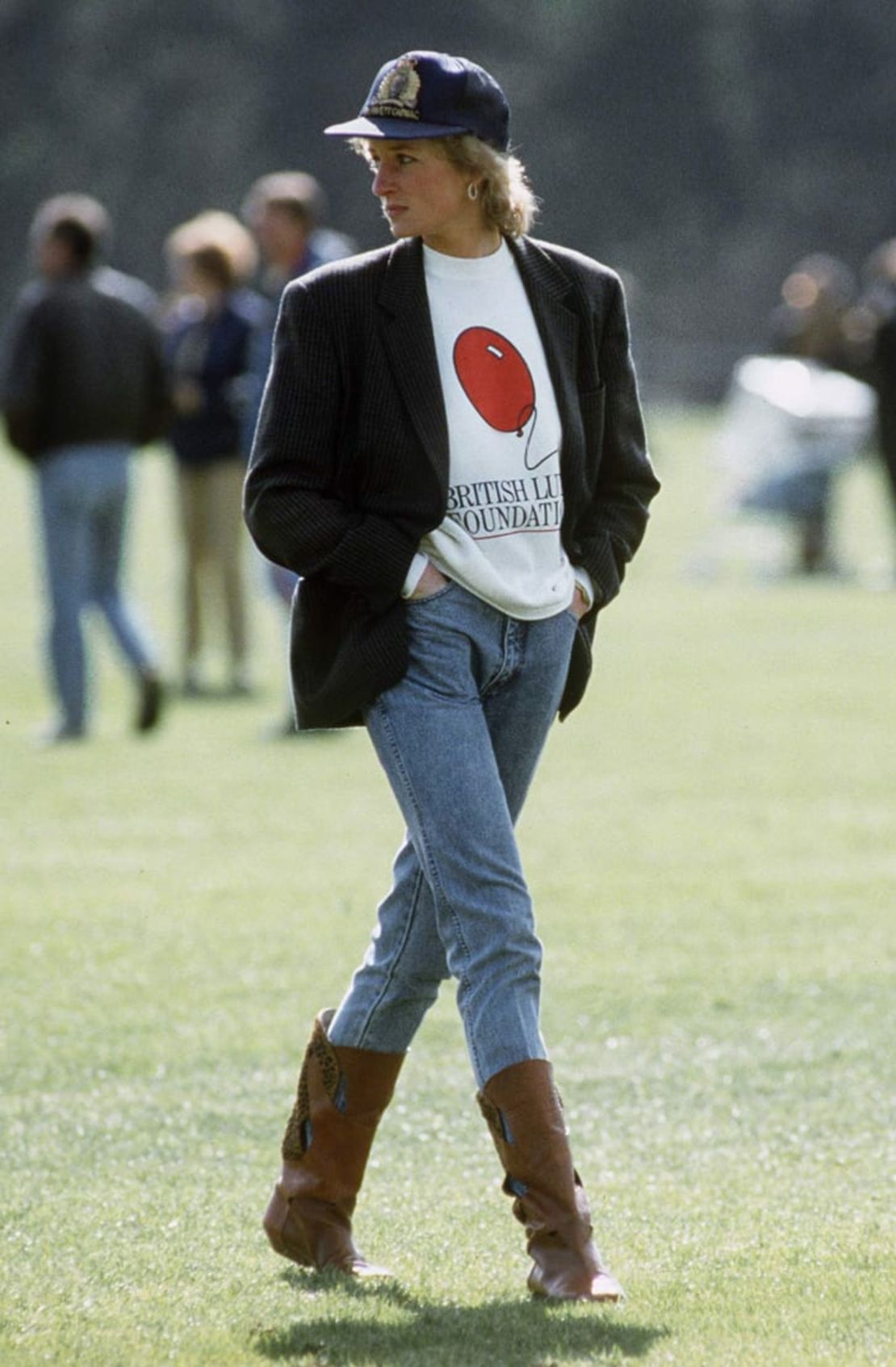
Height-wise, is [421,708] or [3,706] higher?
[421,708]

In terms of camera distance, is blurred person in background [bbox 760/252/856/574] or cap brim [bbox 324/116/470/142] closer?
cap brim [bbox 324/116/470/142]

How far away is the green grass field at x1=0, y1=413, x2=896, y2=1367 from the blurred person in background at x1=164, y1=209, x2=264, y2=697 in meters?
1.31

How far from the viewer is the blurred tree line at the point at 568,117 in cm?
6262

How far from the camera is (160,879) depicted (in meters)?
8.47

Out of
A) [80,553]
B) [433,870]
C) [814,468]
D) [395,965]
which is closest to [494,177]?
[433,870]

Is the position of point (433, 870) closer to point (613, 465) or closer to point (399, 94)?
point (613, 465)

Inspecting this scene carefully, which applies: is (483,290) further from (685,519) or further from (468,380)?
(685,519)

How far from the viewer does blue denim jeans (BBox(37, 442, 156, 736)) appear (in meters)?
11.8

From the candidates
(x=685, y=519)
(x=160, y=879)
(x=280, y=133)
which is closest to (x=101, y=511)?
(x=160, y=879)

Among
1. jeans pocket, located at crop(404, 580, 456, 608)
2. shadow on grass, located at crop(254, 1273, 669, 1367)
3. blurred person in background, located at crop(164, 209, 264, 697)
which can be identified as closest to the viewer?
shadow on grass, located at crop(254, 1273, 669, 1367)

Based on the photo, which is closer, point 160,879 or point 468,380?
point 468,380

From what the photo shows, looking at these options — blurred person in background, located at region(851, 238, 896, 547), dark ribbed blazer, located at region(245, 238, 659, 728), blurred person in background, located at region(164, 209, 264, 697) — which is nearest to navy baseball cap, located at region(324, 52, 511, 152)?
dark ribbed blazer, located at region(245, 238, 659, 728)

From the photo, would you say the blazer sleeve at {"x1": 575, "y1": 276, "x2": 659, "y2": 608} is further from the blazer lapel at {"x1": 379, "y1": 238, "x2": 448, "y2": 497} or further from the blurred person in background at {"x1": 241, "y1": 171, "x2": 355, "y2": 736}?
the blurred person in background at {"x1": 241, "y1": 171, "x2": 355, "y2": 736}

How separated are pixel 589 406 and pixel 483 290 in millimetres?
298
